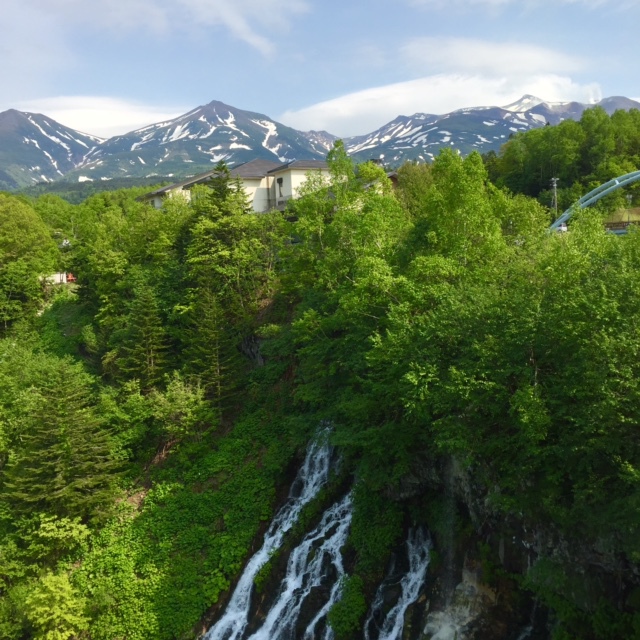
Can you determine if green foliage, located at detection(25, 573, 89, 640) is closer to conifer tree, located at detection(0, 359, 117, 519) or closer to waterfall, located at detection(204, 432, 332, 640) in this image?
conifer tree, located at detection(0, 359, 117, 519)

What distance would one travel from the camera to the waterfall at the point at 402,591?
16.0 meters

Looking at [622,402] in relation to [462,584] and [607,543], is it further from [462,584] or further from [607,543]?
[462,584]

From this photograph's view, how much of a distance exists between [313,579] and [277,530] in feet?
10.9

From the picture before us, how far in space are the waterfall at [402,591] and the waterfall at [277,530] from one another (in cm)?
534

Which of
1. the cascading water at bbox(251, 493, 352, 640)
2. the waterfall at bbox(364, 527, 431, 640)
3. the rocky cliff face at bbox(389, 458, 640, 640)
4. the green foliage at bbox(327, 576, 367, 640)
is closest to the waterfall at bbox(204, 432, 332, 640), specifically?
the cascading water at bbox(251, 493, 352, 640)

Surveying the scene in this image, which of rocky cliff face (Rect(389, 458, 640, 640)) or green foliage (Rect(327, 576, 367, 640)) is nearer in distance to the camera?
rocky cliff face (Rect(389, 458, 640, 640))

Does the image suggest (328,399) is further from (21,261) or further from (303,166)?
(21,261)

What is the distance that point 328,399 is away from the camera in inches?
888

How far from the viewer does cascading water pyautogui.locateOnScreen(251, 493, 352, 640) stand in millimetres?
17672

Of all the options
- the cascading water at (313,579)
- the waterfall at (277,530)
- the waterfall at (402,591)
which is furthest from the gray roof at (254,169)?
the waterfall at (402,591)

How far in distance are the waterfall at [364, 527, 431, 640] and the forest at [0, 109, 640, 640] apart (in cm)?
50

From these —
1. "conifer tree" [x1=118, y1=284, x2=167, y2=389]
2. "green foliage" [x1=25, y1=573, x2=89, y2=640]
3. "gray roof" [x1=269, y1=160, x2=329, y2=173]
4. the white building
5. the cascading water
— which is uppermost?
"gray roof" [x1=269, y1=160, x2=329, y2=173]

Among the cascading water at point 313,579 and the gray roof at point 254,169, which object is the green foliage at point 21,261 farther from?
the cascading water at point 313,579

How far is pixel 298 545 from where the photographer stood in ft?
66.5
